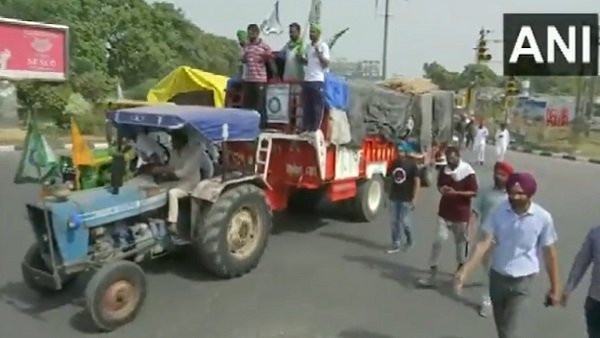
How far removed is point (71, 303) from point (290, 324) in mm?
2089

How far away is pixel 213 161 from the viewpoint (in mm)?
7223

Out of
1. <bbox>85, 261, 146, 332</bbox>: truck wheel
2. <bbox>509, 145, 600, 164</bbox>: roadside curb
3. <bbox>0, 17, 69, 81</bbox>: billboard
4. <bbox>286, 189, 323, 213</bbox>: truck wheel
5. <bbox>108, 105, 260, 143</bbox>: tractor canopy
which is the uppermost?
<bbox>0, 17, 69, 81</bbox>: billboard

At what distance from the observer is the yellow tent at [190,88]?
1216cm

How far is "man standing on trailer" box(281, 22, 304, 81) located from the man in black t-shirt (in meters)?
1.87

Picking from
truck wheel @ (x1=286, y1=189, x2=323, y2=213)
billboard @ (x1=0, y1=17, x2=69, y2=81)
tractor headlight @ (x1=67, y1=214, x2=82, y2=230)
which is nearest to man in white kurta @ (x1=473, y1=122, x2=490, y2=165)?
truck wheel @ (x1=286, y1=189, x2=323, y2=213)

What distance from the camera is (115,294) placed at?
550 cm

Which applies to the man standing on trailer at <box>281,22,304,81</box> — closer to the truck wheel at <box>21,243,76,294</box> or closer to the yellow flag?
the yellow flag

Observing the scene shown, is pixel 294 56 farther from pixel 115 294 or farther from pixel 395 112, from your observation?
pixel 115 294

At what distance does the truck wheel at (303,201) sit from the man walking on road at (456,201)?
11.3 ft

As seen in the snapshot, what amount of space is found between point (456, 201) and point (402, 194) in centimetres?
118

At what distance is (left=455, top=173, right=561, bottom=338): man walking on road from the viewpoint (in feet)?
14.6

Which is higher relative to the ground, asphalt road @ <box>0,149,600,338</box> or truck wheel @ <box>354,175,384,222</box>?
truck wheel @ <box>354,175,384,222</box>

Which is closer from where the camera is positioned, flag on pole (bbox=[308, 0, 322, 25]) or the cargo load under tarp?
the cargo load under tarp

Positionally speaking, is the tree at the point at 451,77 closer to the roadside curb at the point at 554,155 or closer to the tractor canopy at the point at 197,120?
the roadside curb at the point at 554,155
